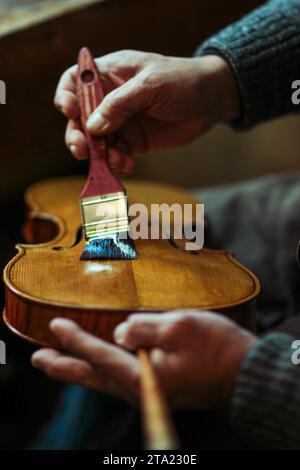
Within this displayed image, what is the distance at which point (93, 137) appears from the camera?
96cm

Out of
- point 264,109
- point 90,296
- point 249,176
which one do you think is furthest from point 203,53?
point 249,176

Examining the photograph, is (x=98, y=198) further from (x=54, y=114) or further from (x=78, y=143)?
(x=54, y=114)

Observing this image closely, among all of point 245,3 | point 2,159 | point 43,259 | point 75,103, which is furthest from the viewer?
point 245,3

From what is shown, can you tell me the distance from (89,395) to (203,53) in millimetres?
592

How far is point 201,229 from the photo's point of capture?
1121mm

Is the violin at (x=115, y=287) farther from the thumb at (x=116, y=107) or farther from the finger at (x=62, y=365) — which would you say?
the thumb at (x=116, y=107)

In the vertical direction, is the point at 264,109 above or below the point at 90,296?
above

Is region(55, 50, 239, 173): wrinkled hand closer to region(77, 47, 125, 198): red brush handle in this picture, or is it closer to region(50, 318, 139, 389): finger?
region(77, 47, 125, 198): red brush handle

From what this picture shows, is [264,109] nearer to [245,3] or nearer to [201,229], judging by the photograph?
[201,229]

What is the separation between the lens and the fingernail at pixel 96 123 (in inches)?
37.1

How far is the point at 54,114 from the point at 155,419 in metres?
1.02

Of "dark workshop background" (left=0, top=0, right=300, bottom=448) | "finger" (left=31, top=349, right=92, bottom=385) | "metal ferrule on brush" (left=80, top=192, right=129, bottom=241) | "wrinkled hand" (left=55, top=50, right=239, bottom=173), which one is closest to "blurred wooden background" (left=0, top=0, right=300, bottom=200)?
"dark workshop background" (left=0, top=0, right=300, bottom=448)

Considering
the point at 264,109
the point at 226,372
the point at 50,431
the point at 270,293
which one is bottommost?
the point at 50,431

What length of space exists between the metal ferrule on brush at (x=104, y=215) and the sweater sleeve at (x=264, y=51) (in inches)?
12.0
